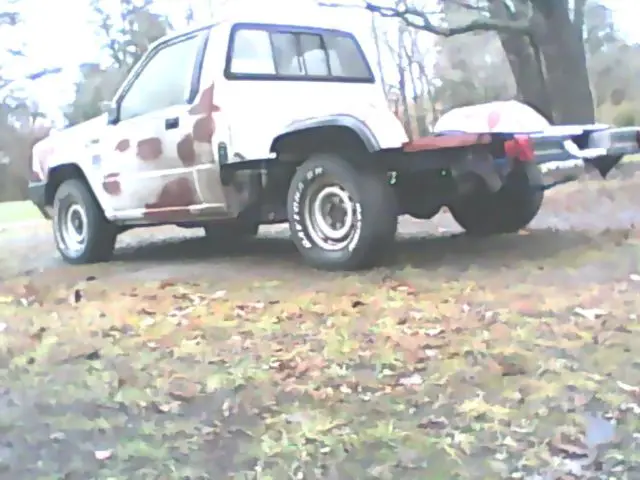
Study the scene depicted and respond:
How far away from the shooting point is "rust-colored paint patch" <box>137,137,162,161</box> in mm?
6492

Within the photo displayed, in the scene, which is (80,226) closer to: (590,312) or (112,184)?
(112,184)

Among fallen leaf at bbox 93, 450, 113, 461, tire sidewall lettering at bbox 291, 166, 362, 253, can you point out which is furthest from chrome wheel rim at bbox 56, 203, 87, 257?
fallen leaf at bbox 93, 450, 113, 461

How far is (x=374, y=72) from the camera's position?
7195 mm

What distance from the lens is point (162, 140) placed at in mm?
6453

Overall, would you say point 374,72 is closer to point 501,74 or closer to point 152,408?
point 152,408

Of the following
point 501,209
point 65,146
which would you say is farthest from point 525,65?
point 65,146

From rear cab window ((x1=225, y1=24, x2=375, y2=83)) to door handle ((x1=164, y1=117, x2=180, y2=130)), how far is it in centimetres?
51

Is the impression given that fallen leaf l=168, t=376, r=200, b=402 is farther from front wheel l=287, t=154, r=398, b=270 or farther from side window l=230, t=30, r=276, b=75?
side window l=230, t=30, r=276, b=75

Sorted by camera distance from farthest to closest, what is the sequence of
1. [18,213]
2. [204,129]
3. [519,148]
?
1. [18,213]
2. [204,129]
3. [519,148]

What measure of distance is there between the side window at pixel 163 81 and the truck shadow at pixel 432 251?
124cm

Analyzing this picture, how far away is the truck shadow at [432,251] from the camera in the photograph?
580cm

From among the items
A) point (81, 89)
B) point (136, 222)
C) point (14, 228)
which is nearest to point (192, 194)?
point (136, 222)

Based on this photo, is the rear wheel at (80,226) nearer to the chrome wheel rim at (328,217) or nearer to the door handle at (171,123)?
the door handle at (171,123)

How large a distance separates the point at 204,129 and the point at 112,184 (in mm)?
1213
